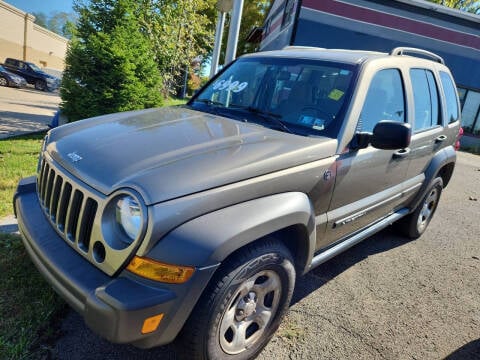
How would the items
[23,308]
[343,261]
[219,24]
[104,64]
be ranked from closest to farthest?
1. [23,308]
2. [343,261]
3. [104,64]
4. [219,24]

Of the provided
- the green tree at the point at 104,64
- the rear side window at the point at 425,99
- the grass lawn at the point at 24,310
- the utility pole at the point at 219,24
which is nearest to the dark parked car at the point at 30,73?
the green tree at the point at 104,64

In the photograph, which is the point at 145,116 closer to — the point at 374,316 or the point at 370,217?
the point at 370,217

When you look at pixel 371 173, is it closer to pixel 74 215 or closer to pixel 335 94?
pixel 335 94

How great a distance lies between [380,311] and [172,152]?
2.25 metres

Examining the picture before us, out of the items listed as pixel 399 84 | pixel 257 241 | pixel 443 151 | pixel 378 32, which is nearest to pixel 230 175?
pixel 257 241

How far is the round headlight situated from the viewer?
1.80 metres

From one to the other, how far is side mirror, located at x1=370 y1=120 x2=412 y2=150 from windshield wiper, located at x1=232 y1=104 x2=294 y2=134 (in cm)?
61

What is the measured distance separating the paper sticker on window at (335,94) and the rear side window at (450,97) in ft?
7.04

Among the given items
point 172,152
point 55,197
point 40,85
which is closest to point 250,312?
point 172,152

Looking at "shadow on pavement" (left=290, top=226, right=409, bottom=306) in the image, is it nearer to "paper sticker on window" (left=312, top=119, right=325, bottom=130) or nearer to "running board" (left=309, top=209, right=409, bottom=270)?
"running board" (left=309, top=209, right=409, bottom=270)

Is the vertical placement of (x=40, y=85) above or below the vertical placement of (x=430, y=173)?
below

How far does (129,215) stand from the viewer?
71.8 inches

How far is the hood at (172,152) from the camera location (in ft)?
6.29

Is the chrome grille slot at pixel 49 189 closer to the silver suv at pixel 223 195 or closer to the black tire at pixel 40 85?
the silver suv at pixel 223 195
